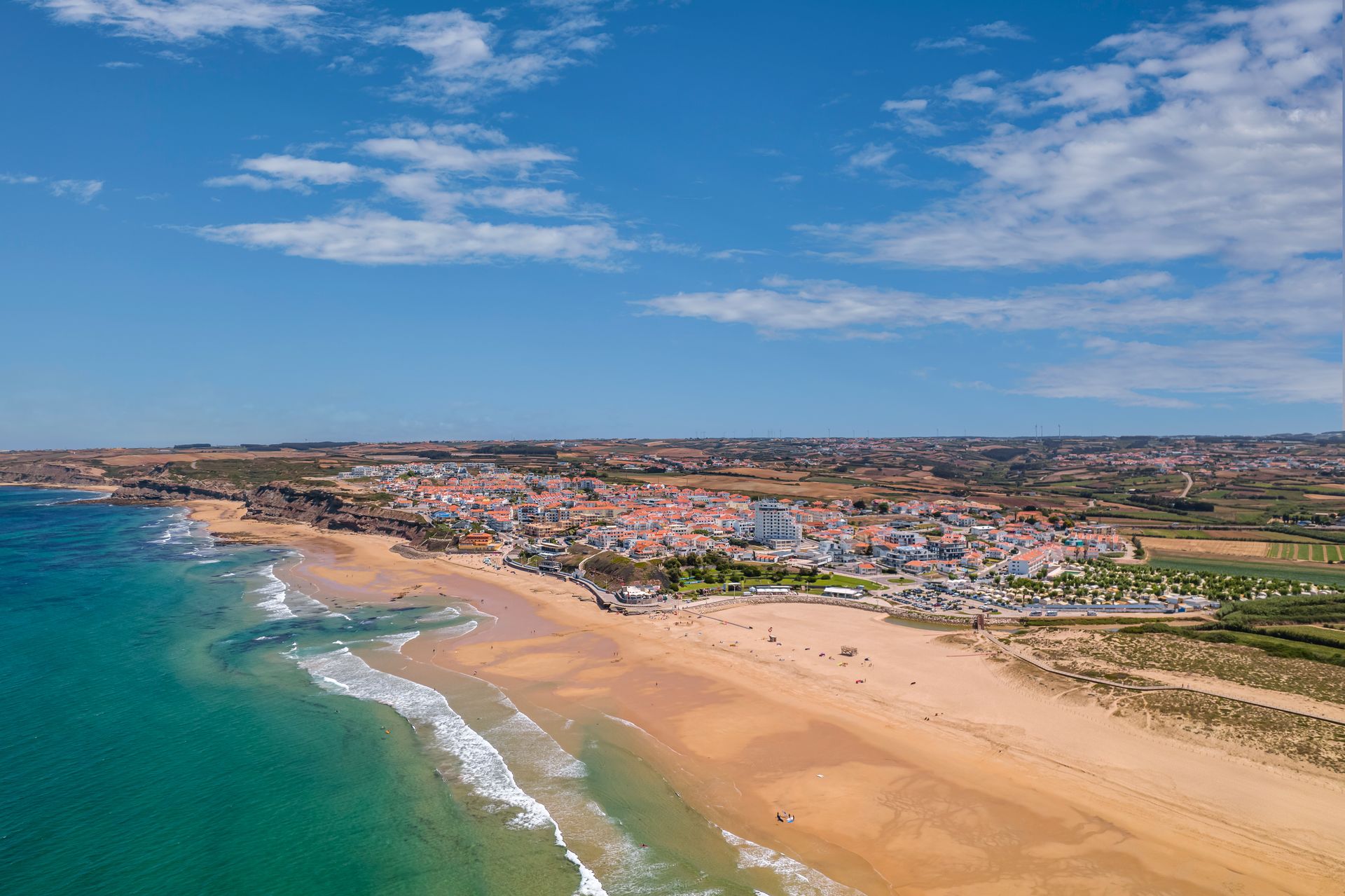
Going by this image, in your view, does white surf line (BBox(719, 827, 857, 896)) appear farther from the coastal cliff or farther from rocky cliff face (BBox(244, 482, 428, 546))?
rocky cliff face (BBox(244, 482, 428, 546))

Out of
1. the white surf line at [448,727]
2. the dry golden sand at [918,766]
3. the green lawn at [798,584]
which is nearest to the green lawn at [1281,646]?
the dry golden sand at [918,766]

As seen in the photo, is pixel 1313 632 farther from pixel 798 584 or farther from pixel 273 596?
pixel 273 596

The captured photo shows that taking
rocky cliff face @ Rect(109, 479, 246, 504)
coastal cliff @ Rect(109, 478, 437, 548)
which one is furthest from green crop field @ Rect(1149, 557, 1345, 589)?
rocky cliff face @ Rect(109, 479, 246, 504)

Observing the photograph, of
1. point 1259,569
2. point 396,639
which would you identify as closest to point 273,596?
point 396,639

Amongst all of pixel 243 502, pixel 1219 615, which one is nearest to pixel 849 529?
pixel 1219 615

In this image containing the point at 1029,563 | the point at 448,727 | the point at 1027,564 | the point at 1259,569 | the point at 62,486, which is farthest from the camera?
the point at 62,486

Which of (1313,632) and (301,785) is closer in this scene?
(301,785)
